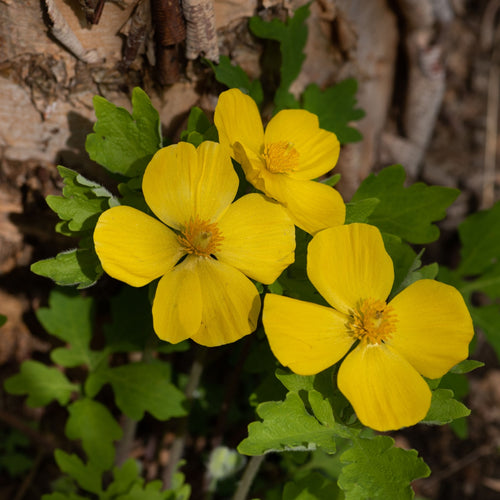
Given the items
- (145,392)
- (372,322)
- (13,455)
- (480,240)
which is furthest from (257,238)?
(13,455)

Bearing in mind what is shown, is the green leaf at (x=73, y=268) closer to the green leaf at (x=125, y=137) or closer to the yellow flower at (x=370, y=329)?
the green leaf at (x=125, y=137)

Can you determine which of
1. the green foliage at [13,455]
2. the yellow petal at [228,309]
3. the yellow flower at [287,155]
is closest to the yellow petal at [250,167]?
the yellow flower at [287,155]

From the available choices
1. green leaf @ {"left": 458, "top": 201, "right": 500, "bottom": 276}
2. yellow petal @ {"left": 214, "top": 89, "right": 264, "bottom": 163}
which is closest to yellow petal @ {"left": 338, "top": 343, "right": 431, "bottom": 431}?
yellow petal @ {"left": 214, "top": 89, "right": 264, "bottom": 163}

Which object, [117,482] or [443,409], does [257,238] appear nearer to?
[443,409]

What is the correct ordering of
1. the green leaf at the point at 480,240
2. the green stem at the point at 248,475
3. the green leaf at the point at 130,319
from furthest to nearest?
the green leaf at the point at 480,240
the green leaf at the point at 130,319
the green stem at the point at 248,475

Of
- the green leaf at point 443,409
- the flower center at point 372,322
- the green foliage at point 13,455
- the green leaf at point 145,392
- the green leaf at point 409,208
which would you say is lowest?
the green foliage at point 13,455

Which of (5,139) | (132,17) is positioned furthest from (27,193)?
(132,17)
